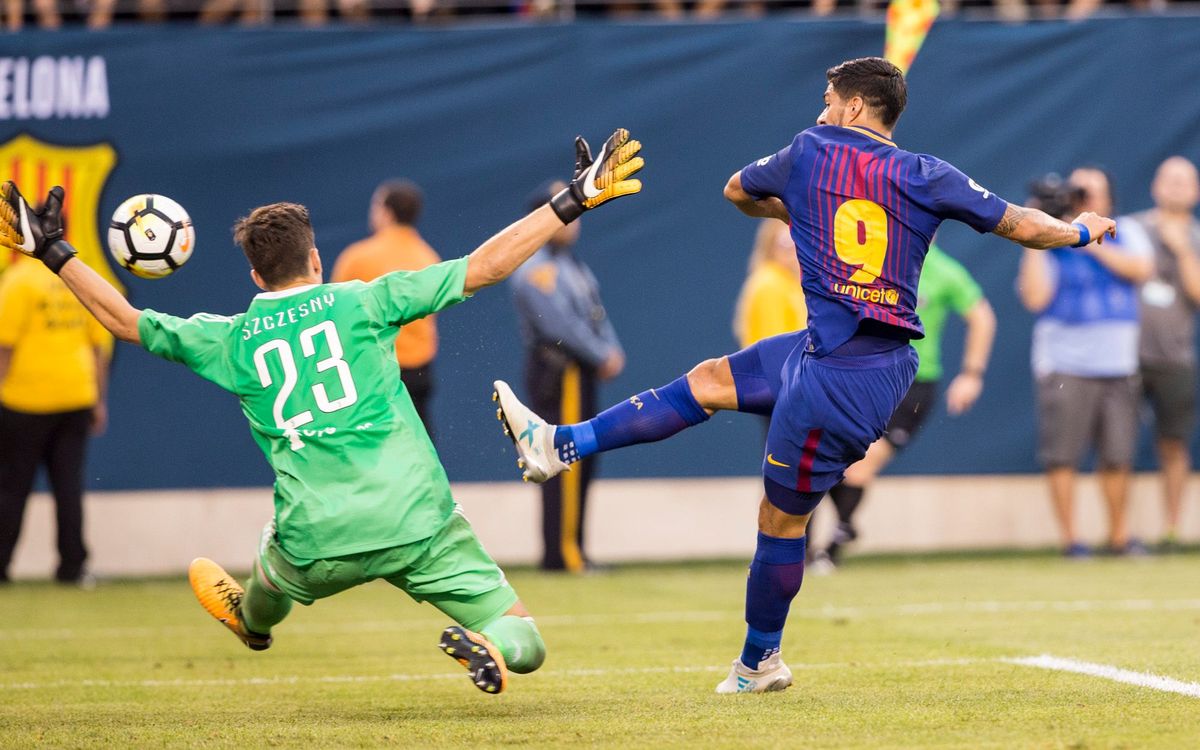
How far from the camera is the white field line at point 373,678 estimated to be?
22.6 ft

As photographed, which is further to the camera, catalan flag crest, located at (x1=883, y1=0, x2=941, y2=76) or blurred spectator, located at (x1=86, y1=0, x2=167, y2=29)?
blurred spectator, located at (x1=86, y1=0, x2=167, y2=29)

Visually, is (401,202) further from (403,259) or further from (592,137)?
(592,137)

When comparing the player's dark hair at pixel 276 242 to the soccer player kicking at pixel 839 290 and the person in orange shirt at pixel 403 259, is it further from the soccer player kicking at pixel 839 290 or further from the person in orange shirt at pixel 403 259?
the person in orange shirt at pixel 403 259

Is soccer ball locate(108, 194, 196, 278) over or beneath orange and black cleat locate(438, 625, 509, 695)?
over

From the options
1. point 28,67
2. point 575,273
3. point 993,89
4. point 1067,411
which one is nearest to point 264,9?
point 28,67

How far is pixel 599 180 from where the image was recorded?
Result: 18.3 feet

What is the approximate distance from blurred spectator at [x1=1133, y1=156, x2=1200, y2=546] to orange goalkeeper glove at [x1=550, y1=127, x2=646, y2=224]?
7947mm

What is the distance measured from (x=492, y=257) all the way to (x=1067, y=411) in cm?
789

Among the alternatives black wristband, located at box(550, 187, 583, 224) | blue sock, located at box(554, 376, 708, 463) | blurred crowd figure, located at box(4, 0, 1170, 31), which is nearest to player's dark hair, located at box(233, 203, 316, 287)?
black wristband, located at box(550, 187, 583, 224)

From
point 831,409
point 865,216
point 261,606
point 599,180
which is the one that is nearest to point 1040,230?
point 865,216

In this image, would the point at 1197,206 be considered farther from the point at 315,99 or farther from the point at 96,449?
the point at 96,449

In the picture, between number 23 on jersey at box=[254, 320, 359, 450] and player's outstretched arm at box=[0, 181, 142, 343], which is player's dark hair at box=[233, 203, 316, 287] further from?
player's outstretched arm at box=[0, 181, 142, 343]

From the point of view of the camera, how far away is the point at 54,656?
795 cm

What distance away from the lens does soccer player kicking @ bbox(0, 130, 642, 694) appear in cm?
541
